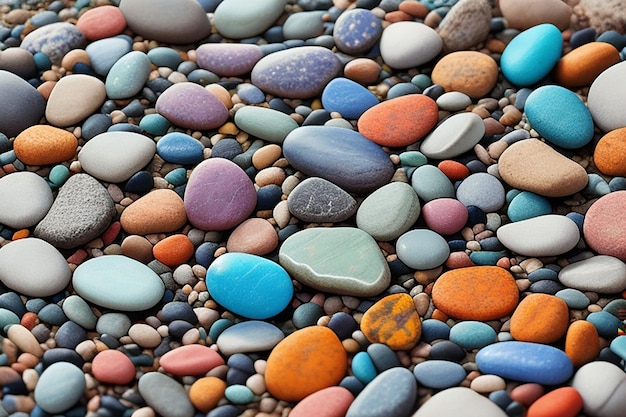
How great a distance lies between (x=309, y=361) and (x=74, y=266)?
41cm

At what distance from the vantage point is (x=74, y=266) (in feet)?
3.63

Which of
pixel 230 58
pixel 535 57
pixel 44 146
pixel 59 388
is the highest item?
pixel 535 57

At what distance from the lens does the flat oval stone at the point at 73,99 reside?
1.29 metres

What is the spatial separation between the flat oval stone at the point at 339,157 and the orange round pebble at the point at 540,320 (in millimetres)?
319

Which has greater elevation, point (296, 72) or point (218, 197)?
point (296, 72)

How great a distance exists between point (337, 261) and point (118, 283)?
33 centimetres

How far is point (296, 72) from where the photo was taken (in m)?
1.33

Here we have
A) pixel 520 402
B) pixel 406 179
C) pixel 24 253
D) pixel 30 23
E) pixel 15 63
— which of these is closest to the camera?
pixel 520 402

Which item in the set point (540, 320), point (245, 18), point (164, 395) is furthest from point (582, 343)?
point (245, 18)

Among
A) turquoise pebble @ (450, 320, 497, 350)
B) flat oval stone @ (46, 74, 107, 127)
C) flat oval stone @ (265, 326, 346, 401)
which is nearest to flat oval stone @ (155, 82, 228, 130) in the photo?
flat oval stone @ (46, 74, 107, 127)

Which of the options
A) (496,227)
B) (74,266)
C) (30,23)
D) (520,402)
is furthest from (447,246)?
(30,23)

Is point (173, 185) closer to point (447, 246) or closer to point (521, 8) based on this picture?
point (447, 246)

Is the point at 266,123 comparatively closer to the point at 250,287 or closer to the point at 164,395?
the point at 250,287

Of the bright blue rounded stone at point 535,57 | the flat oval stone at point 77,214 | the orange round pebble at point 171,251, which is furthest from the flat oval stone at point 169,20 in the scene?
the bright blue rounded stone at point 535,57
